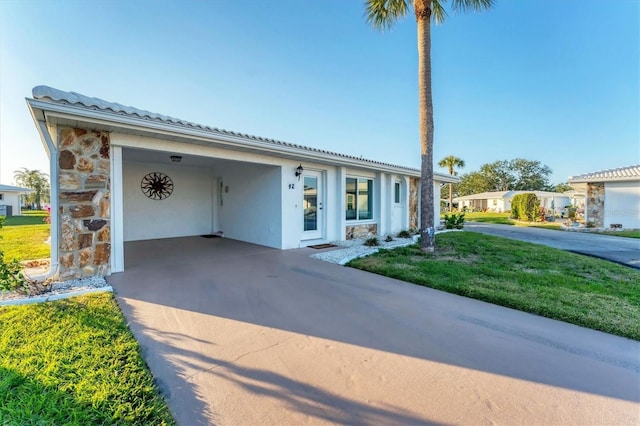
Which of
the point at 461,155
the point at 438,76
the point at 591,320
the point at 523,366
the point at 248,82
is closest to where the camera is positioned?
the point at 523,366

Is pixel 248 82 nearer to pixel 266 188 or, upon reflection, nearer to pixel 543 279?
pixel 266 188

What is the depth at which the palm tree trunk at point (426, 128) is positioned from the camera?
289 inches

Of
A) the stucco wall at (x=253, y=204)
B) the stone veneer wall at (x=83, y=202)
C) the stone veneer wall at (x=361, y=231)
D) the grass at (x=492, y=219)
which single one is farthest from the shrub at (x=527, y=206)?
the stone veneer wall at (x=83, y=202)

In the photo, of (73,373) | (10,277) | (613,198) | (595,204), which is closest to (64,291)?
(10,277)

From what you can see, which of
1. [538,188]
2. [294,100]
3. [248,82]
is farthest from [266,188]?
[538,188]

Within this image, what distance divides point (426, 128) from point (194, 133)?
5.94 m

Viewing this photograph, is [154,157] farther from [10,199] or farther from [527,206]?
[10,199]

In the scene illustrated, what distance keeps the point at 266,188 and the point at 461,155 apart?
30359mm

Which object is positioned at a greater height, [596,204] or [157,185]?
[157,185]

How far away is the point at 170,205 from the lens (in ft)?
33.7

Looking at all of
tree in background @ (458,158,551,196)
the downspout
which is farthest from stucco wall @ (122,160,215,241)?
tree in background @ (458,158,551,196)

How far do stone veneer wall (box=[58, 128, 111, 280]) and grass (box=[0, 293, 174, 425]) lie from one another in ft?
5.40

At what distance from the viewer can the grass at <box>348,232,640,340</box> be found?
141 inches

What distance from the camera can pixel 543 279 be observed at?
5.05 meters
